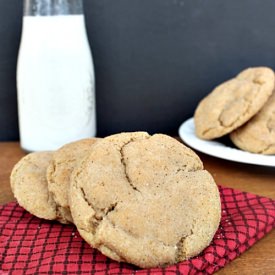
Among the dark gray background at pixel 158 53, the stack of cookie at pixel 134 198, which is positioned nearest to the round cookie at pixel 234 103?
the dark gray background at pixel 158 53

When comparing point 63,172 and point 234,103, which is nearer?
point 63,172

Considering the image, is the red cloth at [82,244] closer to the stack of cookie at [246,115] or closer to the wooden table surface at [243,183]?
the wooden table surface at [243,183]

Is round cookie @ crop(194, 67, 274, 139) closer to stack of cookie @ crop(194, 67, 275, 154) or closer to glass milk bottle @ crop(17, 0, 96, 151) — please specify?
stack of cookie @ crop(194, 67, 275, 154)

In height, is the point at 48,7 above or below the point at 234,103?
above

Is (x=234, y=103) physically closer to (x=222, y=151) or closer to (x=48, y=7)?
(x=222, y=151)

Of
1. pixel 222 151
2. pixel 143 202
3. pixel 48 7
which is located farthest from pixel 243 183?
pixel 48 7
